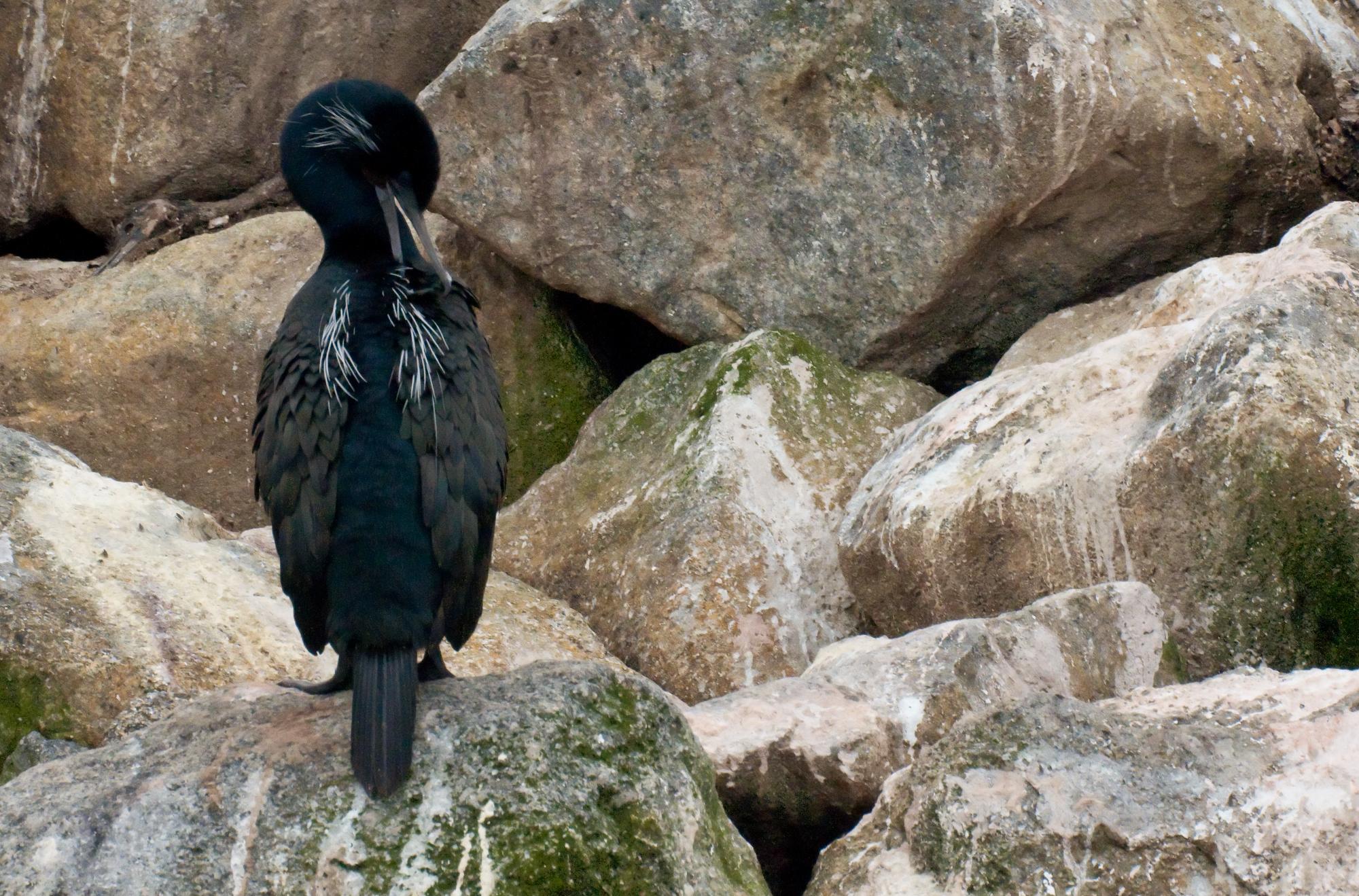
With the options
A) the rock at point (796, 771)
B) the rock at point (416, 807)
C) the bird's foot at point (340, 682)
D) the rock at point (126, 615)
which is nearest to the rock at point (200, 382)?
the rock at point (126, 615)

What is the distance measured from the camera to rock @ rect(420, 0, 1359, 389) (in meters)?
5.99

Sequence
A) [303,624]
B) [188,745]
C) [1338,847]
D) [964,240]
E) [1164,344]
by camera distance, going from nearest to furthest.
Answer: [1338,847], [188,745], [303,624], [1164,344], [964,240]

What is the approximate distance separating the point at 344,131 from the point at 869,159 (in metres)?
2.83

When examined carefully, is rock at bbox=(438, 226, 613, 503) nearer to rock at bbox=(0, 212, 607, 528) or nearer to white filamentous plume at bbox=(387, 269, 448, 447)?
rock at bbox=(0, 212, 607, 528)

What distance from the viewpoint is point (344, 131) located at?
3.82 m

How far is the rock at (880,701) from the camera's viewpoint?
12.6ft

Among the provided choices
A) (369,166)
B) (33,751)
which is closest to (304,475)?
(369,166)

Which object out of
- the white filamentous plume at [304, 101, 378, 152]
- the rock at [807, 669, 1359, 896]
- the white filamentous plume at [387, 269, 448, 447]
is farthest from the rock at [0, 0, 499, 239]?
the rock at [807, 669, 1359, 896]

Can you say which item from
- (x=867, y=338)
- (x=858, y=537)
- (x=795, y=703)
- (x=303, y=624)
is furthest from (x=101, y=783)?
(x=867, y=338)

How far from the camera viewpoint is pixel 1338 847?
2.87 m

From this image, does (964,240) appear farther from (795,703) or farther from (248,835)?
(248,835)

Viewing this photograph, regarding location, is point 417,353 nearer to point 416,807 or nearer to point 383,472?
point 383,472

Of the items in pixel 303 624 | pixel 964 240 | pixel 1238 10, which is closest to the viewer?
pixel 303 624

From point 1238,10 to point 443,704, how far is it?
5.03 metres
